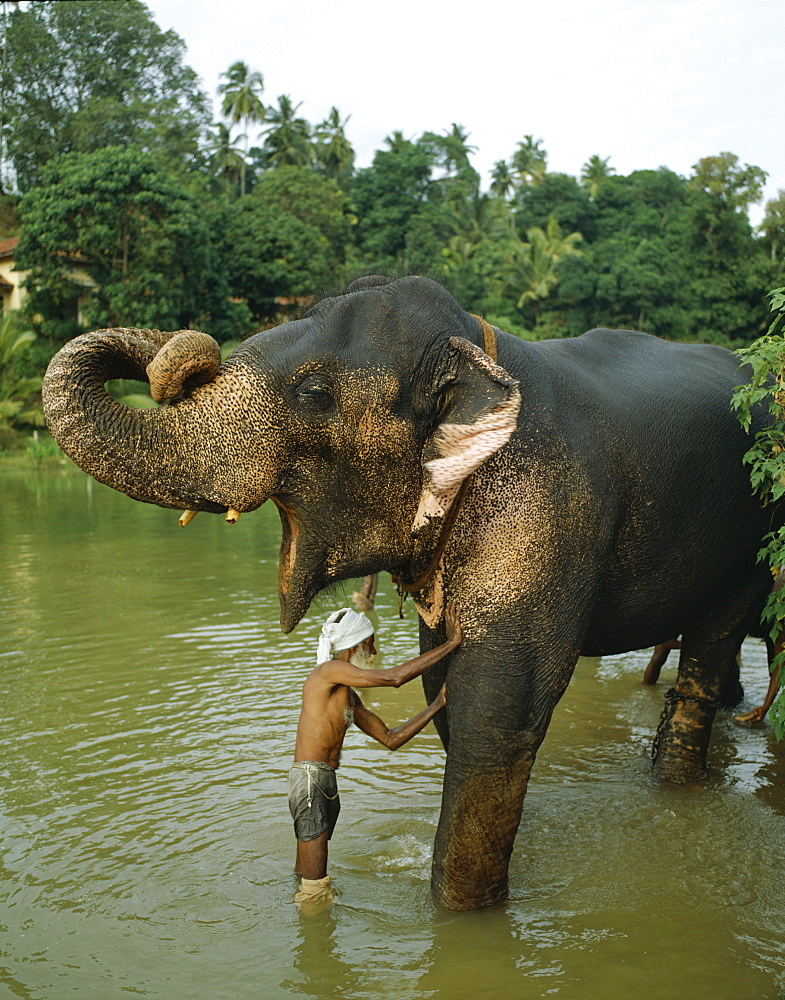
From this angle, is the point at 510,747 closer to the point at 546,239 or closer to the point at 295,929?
the point at 295,929


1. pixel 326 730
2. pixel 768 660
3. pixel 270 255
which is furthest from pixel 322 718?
pixel 270 255

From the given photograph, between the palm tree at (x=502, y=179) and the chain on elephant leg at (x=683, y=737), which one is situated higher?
the palm tree at (x=502, y=179)

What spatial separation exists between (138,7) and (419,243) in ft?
56.8

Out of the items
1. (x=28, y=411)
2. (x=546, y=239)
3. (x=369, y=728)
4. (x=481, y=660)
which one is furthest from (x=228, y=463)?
(x=546, y=239)

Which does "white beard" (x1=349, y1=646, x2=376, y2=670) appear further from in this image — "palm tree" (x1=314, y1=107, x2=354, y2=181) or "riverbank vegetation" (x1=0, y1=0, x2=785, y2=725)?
"palm tree" (x1=314, y1=107, x2=354, y2=181)

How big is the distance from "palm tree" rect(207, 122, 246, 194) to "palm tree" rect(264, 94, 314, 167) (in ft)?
7.10

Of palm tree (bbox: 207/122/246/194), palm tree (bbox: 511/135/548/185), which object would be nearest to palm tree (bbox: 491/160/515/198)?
palm tree (bbox: 511/135/548/185)

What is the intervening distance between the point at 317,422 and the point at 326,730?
152cm

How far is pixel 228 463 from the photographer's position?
2.86 m

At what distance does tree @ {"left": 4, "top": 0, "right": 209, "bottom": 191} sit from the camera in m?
46.3

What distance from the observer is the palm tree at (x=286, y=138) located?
190 feet

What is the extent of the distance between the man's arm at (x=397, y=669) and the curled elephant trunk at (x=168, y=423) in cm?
75

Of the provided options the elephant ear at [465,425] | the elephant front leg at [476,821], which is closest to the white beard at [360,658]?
the elephant front leg at [476,821]

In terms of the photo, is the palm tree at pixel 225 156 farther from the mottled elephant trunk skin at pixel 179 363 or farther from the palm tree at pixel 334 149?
the mottled elephant trunk skin at pixel 179 363
